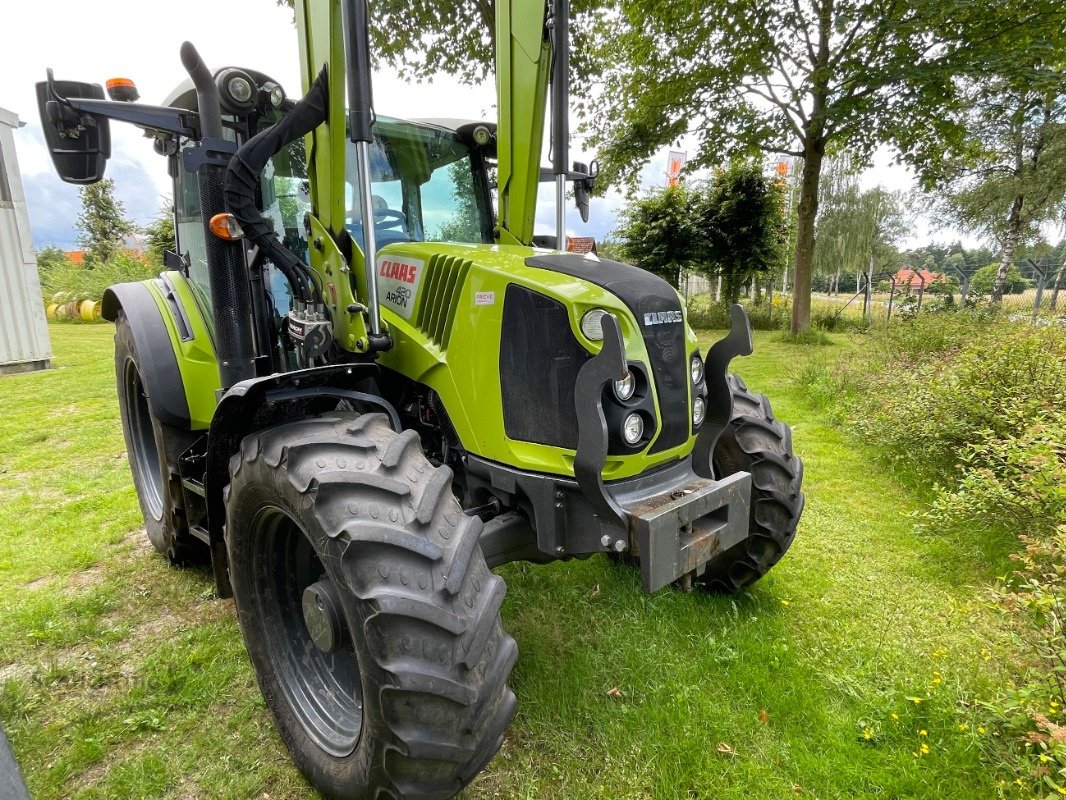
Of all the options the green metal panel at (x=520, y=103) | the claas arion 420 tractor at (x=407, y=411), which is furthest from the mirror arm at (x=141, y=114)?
the green metal panel at (x=520, y=103)

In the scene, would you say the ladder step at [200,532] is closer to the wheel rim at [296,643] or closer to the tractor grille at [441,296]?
the wheel rim at [296,643]

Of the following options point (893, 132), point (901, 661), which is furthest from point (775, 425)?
point (893, 132)

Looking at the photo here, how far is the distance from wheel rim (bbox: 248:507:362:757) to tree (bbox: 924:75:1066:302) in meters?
14.3

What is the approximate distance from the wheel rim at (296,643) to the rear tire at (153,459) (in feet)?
4.11

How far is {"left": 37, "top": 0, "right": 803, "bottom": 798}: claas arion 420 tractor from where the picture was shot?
1.72 meters

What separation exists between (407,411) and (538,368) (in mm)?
825

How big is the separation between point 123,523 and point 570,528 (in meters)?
3.72

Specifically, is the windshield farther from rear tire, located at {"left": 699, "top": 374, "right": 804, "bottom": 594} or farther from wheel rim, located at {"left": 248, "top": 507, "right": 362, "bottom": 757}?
rear tire, located at {"left": 699, "top": 374, "right": 804, "bottom": 594}

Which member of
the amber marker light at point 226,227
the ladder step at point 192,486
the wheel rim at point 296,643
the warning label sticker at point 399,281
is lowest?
the wheel rim at point 296,643

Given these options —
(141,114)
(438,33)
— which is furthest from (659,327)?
(438,33)

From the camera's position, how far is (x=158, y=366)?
3.15 m

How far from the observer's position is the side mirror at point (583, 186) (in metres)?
3.48

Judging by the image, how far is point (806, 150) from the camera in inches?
503

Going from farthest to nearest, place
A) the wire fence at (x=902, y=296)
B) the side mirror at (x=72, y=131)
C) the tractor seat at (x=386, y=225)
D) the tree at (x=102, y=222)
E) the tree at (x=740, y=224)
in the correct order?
the tree at (x=102, y=222)
the tree at (x=740, y=224)
the wire fence at (x=902, y=296)
the tractor seat at (x=386, y=225)
the side mirror at (x=72, y=131)
